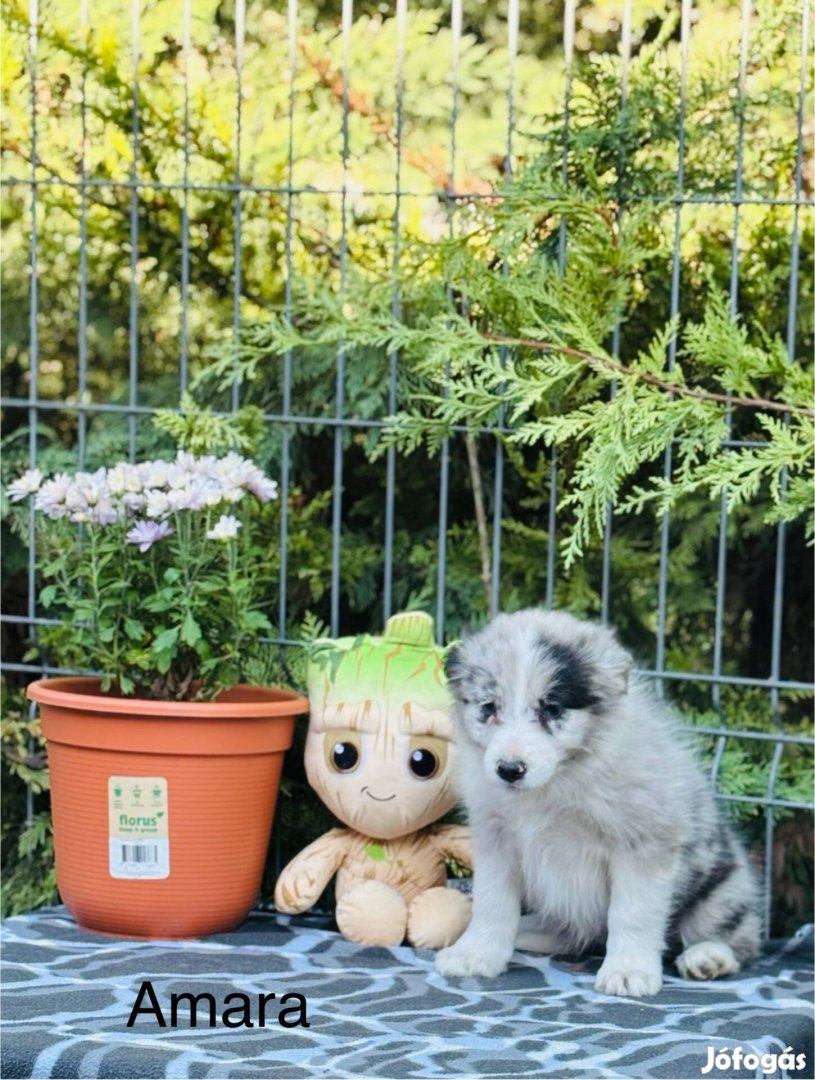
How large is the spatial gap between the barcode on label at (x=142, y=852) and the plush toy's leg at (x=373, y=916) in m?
0.46

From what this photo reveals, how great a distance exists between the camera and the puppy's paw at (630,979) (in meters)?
3.00

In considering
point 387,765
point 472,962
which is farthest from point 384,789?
point 472,962

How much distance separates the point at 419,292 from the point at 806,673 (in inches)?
72.1

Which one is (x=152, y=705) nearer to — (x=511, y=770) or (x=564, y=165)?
(x=511, y=770)

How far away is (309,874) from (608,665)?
0.99 meters

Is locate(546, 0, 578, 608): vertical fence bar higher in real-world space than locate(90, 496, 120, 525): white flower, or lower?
higher

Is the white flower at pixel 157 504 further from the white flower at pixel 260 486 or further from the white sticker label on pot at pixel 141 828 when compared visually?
the white sticker label on pot at pixel 141 828

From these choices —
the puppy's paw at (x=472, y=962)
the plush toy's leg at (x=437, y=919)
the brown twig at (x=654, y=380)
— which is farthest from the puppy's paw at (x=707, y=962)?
the brown twig at (x=654, y=380)

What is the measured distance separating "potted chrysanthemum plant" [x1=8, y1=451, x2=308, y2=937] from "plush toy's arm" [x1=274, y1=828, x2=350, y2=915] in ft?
0.26

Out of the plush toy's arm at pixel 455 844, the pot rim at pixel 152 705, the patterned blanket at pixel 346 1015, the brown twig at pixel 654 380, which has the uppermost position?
the brown twig at pixel 654 380

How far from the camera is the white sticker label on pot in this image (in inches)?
134

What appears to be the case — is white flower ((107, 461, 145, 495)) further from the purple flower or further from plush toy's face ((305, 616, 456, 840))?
plush toy's face ((305, 616, 456, 840))

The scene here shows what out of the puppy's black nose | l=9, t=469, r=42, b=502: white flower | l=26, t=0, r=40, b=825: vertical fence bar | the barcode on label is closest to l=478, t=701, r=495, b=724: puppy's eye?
the puppy's black nose

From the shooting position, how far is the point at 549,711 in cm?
301
